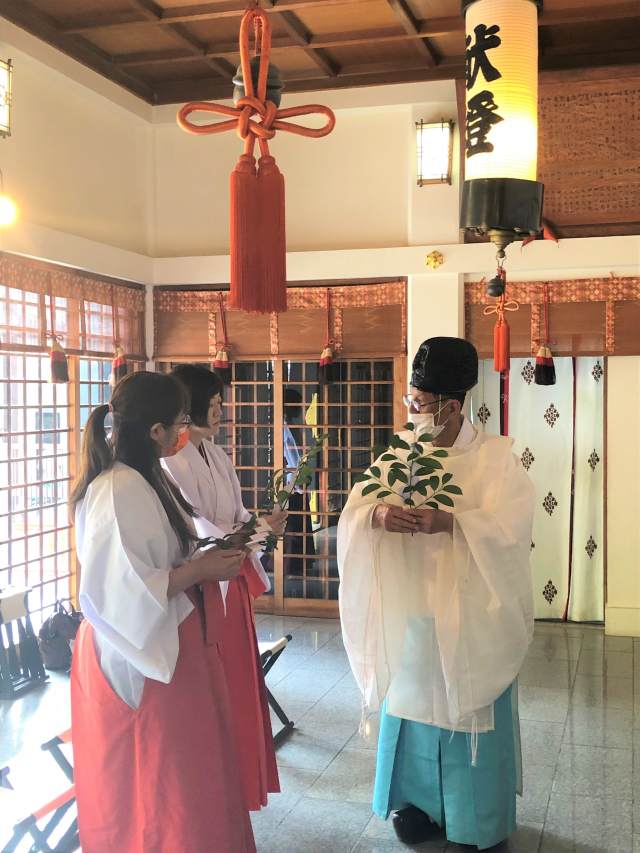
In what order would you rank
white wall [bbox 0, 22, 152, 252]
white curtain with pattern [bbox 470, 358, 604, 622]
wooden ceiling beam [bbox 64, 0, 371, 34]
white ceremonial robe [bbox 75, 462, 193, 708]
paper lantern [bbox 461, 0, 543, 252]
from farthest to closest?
1. white curtain with pattern [bbox 470, 358, 604, 622]
2. white wall [bbox 0, 22, 152, 252]
3. wooden ceiling beam [bbox 64, 0, 371, 34]
4. paper lantern [bbox 461, 0, 543, 252]
5. white ceremonial robe [bbox 75, 462, 193, 708]

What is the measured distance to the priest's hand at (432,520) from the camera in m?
2.64

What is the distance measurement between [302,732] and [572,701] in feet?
4.93

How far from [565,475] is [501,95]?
4.06 m

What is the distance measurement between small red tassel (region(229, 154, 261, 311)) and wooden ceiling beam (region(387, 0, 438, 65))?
2.83 m

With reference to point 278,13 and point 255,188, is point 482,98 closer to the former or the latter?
point 255,188

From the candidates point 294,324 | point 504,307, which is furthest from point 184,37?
point 504,307

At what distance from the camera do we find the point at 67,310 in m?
5.52

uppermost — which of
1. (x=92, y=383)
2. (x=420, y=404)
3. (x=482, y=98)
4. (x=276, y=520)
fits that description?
(x=482, y=98)

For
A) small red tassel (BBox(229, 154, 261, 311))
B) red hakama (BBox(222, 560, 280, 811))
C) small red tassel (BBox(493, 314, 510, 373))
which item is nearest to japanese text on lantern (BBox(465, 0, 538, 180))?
small red tassel (BBox(229, 154, 261, 311))

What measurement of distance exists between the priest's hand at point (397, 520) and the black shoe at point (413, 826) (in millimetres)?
1029

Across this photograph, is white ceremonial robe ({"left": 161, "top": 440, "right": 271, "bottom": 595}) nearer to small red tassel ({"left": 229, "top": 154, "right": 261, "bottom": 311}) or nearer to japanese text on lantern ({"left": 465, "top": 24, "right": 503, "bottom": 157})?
small red tassel ({"left": 229, "top": 154, "right": 261, "bottom": 311})

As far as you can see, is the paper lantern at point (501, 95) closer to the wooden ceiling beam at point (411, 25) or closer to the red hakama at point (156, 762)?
the red hakama at point (156, 762)

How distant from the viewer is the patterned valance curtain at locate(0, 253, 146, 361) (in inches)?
196

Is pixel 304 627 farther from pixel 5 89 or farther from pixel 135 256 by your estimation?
pixel 5 89
